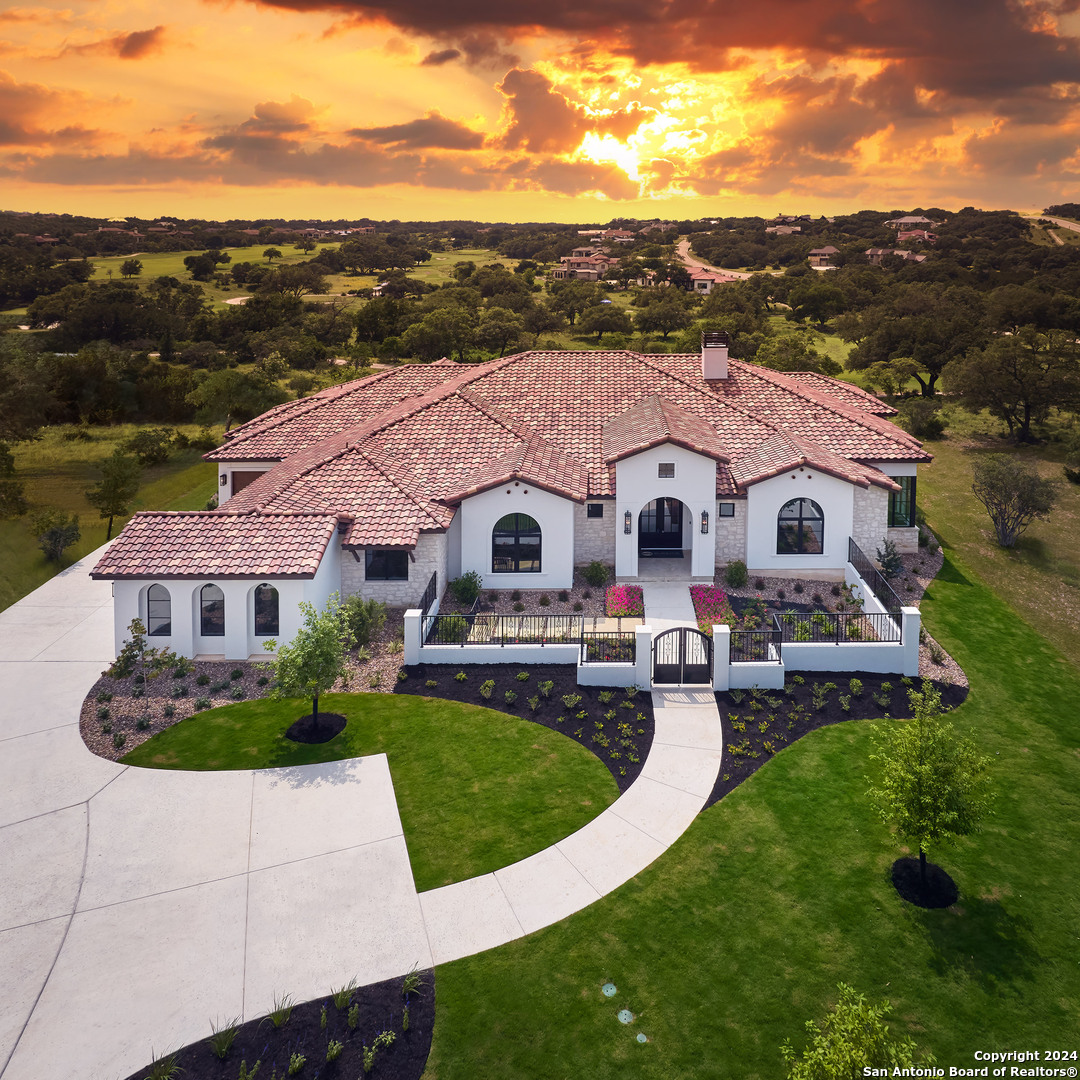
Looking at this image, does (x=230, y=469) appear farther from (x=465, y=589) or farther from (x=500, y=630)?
(x=500, y=630)

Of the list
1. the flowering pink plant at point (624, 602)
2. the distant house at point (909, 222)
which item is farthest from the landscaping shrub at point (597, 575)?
the distant house at point (909, 222)

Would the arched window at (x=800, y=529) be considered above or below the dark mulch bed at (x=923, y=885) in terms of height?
above

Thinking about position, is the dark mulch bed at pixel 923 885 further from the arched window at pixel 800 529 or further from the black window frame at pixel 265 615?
the black window frame at pixel 265 615

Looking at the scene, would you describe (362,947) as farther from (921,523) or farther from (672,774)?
(921,523)

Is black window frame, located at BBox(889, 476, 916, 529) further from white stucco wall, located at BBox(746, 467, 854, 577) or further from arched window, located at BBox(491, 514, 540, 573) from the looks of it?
arched window, located at BBox(491, 514, 540, 573)

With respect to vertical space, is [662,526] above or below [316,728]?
above

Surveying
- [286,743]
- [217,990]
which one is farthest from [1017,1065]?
[286,743]

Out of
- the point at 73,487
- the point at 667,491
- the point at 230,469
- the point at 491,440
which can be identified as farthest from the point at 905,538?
the point at 73,487

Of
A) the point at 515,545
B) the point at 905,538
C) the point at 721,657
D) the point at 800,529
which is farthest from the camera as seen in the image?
the point at 905,538
